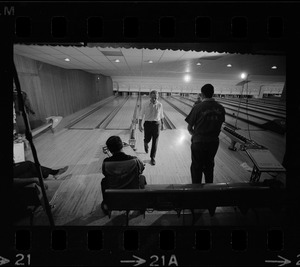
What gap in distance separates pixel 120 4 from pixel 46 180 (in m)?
2.59

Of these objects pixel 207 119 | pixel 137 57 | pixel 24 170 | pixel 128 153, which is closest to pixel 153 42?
pixel 207 119

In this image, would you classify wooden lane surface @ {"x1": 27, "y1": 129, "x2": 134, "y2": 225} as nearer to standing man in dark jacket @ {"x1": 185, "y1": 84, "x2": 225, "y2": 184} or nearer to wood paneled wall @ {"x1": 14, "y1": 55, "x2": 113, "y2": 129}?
wood paneled wall @ {"x1": 14, "y1": 55, "x2": 113, "y2": 129}

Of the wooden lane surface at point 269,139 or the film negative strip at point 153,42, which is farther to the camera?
the wooden lane surface at point 269,139

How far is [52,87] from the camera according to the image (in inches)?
301

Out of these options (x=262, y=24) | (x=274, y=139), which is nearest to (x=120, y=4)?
(x=262, y=24)

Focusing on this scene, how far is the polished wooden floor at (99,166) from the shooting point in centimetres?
265

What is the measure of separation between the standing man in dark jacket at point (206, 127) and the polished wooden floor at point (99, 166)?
58cm

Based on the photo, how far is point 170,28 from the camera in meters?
2.05

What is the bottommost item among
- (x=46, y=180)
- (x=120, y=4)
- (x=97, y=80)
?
(x=46, y=180)

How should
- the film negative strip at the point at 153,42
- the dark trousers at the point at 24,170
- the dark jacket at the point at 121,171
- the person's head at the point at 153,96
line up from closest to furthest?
the film negative strip at the point at 153,42 → the dark jacket at the point at 121,171 → the dark trousers at the point at 24,170 → the person's head at the point at 153,96

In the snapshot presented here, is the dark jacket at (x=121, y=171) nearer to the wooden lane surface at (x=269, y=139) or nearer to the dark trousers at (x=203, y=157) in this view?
the dark trousers at (x=203, y=157)

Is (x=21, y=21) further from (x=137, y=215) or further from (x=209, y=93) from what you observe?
(x=137, y=215)

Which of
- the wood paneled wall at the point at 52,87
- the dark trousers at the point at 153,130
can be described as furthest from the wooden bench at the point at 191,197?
the wood paneled wall at the point at 52,87

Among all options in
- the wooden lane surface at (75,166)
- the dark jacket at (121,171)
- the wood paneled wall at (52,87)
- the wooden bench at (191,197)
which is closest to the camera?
the wooden bench at (191,197)
